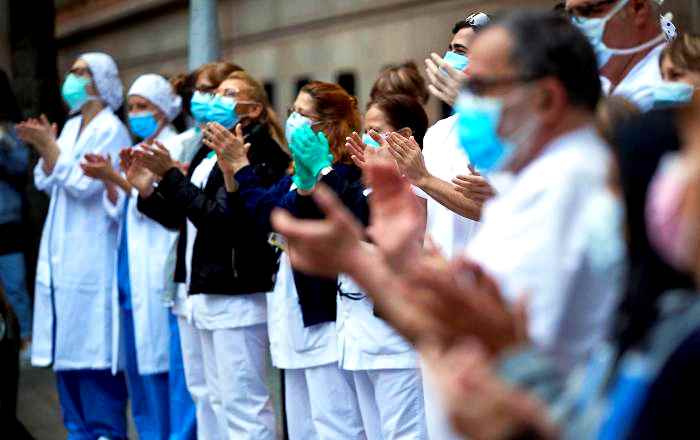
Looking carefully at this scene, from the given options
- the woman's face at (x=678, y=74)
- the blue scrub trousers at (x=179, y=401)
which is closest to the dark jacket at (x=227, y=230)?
the blue scrub trousers at (x=179, y=401)

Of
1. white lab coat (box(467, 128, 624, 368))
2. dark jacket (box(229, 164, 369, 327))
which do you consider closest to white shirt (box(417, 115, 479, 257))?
dark jacket (box(229, 164, 369, 327))

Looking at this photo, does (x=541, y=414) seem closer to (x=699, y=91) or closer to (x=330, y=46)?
(x=699, y=91)

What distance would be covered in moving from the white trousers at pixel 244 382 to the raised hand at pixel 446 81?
2052 mm

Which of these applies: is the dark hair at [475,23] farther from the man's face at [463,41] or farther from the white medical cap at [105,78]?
the white medical cap at [105,78]

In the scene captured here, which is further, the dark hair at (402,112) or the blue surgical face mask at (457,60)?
the dark hair at (402,112)

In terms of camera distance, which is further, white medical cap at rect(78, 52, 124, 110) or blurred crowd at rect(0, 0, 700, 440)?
white medical cap at rect(78, 52, 124, 110)

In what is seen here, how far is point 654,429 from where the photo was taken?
2.24m

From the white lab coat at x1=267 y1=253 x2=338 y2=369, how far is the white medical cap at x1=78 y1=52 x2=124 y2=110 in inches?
102

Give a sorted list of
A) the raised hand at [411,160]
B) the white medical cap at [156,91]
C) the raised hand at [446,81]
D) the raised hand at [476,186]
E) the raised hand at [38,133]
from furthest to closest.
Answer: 1. the raised hand at [38,133]
2. the white medical cap at [156,91]
3. the raised hand at [411,160]
4. the raised hand at [446,81]
5. the raised hand at [476,186]

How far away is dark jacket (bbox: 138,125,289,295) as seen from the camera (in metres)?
6.08

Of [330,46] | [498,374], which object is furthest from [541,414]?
[330,46]

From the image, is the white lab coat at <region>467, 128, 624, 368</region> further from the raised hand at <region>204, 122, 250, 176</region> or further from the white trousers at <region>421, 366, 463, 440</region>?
the raised hand at <region>204, 122, 250, 176</region>

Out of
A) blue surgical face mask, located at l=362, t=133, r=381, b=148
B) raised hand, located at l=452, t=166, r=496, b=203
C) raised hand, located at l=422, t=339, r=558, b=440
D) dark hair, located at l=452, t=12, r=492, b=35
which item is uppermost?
dark hair, located at l=452, t=12, r=492, b=35

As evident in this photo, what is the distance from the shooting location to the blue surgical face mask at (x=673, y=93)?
12.1ft
